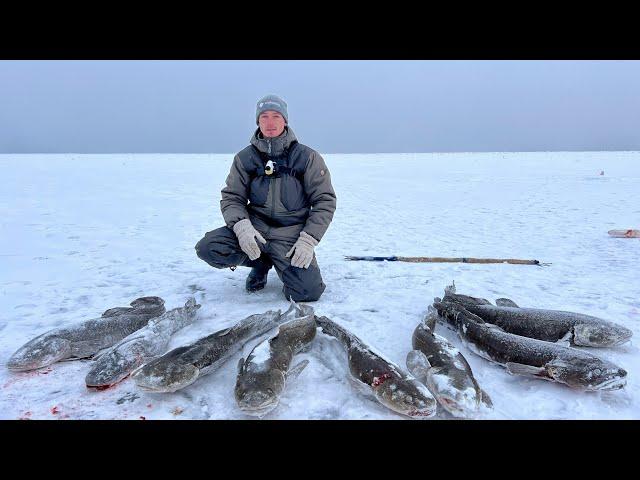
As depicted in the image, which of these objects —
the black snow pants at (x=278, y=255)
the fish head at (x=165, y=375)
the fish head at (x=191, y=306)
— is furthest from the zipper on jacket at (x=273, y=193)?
the fish head at (x=165, y=375)

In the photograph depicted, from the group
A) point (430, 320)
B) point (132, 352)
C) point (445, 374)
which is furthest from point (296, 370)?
point (430, 320)

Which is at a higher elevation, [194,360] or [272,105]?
[272,105]

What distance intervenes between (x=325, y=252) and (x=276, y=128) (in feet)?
9.41

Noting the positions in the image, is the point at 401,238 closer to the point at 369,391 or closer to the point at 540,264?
the point at 540,264

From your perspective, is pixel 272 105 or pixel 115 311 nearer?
pixel 115 311

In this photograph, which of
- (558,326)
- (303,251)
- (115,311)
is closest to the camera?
(558,326)

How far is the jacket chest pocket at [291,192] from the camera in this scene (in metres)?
4.45

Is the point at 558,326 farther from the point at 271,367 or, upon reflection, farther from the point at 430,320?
the point at 271,367

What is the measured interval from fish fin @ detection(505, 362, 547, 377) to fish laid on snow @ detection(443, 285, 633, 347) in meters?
0.67

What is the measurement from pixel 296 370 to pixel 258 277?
2.22m

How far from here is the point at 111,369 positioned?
8.75ft

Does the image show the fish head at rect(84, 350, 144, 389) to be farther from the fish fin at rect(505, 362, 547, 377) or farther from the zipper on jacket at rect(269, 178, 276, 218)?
the fish fin at rect(505, 362, 547, 377)

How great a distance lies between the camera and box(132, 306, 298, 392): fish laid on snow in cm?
248
